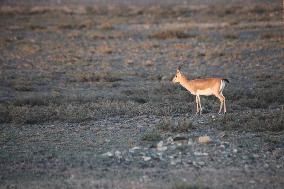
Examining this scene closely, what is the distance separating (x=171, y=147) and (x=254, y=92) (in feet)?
22.1

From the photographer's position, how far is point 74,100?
15398 millimetres

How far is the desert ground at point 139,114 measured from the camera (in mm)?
8438

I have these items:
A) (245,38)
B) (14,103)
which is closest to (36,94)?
(14,103)

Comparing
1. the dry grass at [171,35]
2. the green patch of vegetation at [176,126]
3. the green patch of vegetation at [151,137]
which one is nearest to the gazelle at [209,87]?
the green patch of vegetation at [176,126]

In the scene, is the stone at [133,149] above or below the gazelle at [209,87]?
below

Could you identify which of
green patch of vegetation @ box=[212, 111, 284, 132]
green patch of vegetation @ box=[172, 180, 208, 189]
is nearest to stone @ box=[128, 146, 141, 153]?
green patch of vegetation @ box=[172, 180, 208, 189]

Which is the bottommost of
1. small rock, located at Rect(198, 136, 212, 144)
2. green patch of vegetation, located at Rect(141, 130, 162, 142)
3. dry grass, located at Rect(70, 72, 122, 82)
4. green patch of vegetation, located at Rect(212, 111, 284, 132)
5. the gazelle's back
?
dry grass, located at Rect(70, 72, 122, 82)

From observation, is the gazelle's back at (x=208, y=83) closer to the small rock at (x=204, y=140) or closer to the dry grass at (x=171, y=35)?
the small rock at (x=204, y=140)

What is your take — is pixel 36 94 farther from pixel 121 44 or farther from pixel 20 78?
pixel 121 44

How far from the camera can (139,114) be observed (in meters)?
13.1

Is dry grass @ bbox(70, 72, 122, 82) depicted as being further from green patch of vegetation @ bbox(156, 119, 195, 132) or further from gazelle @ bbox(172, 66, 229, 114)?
green patch of vegetation @ bbox(156, 119, 195, 132)

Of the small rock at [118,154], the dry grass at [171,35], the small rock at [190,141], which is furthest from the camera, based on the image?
the dry grass at [171,35]

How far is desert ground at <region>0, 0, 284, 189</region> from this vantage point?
332 inches

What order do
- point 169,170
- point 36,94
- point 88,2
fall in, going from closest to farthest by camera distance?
point 169,170 < point 36,94 < point 88,2
